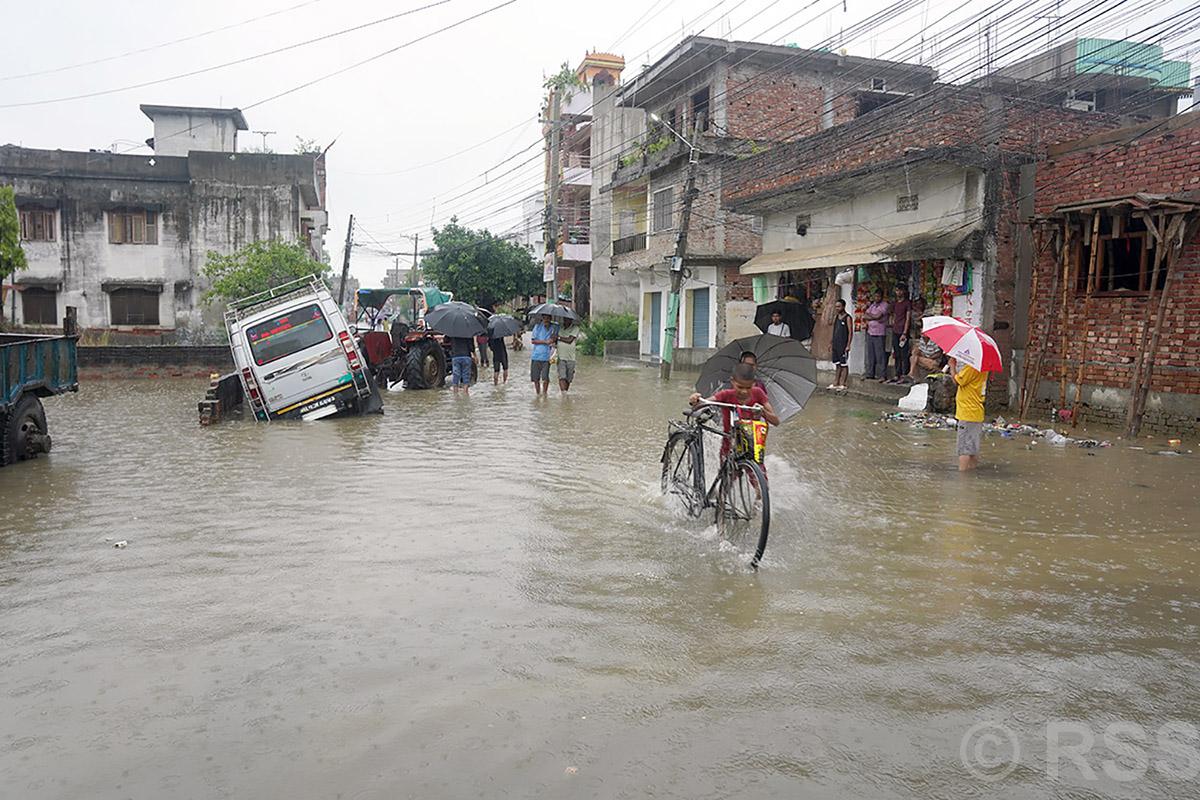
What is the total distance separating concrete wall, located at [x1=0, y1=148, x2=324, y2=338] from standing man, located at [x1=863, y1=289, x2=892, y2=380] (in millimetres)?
22845

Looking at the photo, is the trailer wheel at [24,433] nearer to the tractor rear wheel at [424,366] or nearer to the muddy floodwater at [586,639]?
the muddy floodwater at [586,639]

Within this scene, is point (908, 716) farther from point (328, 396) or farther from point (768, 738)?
point (328, 396)

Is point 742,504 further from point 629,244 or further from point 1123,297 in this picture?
point 629,244

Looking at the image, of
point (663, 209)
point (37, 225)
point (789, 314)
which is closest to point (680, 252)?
point (789, 314)

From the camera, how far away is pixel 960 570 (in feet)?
20.2

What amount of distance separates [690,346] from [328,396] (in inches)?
685

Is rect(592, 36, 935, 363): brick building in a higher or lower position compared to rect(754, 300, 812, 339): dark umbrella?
higher

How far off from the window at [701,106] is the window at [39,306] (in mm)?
22719

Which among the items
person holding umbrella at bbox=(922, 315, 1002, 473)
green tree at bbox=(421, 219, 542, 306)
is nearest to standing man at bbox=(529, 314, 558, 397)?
person holding umbrella at bbox=(922, 315, 1002, 473)

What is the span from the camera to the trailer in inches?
394

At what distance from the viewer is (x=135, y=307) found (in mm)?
33094

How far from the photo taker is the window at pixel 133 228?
32.5 metres

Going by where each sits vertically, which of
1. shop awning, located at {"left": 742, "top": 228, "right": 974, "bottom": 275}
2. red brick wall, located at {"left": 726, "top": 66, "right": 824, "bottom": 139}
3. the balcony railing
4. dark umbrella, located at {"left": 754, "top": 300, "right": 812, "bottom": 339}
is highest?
red brick wall, located at {"left": 726, "top": 66, "right": 824, "bottom": 139}

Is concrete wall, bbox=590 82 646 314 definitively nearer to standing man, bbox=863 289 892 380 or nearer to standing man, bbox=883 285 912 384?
standing man, bbox=863 289 892 380
